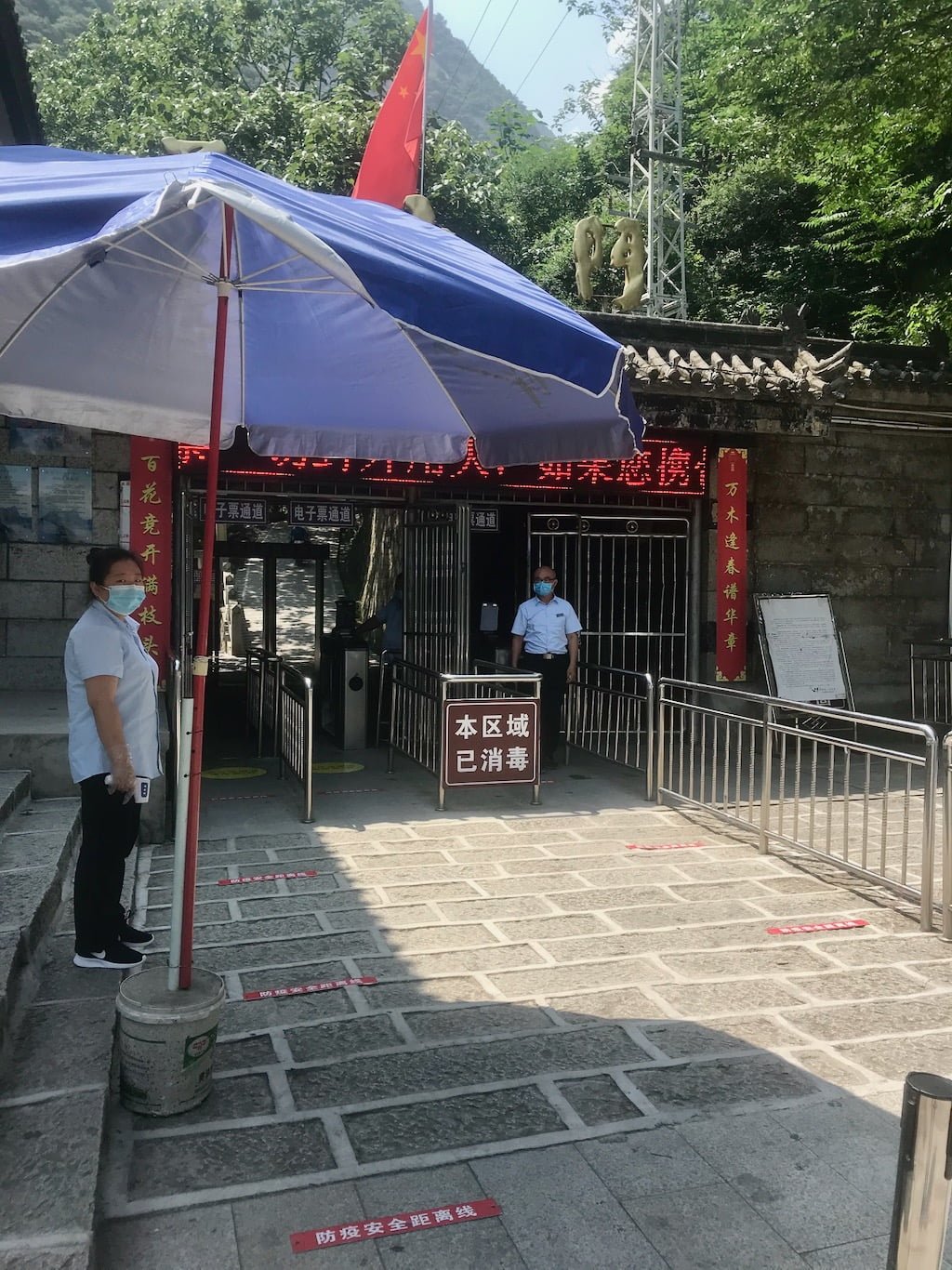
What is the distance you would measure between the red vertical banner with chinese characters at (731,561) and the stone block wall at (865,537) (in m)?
0.18

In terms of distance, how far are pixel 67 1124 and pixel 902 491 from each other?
10489 millimetres

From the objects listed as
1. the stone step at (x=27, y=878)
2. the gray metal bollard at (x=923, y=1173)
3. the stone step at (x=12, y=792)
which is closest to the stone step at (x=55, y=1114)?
the stone step at (x=27, y=878)

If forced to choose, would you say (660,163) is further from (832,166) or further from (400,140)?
(400,140)

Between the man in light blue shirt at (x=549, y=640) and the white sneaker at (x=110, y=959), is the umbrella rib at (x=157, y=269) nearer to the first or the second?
the white sneaker at (x=110, y=959)

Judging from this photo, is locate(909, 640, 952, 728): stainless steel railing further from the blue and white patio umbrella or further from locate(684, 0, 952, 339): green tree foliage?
the blue and white patio umbrella

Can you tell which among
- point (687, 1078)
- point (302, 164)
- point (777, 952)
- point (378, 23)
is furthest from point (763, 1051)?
point (378, 23)

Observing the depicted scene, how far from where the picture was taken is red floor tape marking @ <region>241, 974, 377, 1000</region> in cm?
429

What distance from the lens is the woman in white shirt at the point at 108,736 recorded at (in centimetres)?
387

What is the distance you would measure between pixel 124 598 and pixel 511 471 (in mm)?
6111

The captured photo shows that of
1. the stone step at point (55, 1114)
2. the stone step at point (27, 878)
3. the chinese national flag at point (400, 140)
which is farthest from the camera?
the chinese national flag at point (400, 140)

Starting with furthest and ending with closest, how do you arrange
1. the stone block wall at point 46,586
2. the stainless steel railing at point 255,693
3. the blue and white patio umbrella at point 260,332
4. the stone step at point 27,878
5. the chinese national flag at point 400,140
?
1. the chinese national flag at point 400,140
2. the stainless steel railing at point 255,693
3. the stone block wall at point 46,586
4. the stone step at point 27,878
5. the blue and white patio umbrella at point 260,332

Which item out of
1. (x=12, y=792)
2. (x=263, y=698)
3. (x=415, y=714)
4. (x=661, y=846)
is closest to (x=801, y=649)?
(x=415, y=714)

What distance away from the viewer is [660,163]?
22.4 m

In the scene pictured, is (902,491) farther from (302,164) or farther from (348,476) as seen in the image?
(302,164)
